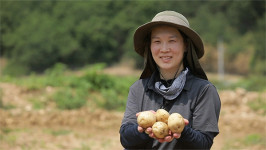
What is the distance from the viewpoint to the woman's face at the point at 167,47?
7.38ft

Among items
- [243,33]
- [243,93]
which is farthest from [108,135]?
[243,33]

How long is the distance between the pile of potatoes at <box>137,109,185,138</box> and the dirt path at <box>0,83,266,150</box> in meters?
4.12

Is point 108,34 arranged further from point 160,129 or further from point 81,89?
point 160,129

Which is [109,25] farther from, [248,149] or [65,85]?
[248,149]

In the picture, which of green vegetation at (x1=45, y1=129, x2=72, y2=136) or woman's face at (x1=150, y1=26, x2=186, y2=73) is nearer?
woman's face at (x1=150, y1=26, x2=186, y2=73)

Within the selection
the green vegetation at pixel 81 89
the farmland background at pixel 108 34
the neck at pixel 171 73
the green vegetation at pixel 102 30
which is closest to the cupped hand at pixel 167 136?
the neck at pixel 171 73

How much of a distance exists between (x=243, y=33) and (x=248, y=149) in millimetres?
25544

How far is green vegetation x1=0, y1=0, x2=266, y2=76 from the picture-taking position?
29.4m

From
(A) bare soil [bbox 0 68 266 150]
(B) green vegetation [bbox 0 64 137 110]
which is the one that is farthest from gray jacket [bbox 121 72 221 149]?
(B) green vegetation [bbox 0 64 137 110]

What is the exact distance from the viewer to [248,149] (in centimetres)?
638

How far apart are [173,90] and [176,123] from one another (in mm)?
253

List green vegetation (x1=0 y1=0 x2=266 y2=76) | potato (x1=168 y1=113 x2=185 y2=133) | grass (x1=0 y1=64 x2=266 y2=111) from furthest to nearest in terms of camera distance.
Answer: green vegetation (x1=0 y1=0 x2=266 y2=76) < grass (x1=0 y1=64 x2=266 y2=111) < potato (x1=168 y1=113 x2=185 y2=133)

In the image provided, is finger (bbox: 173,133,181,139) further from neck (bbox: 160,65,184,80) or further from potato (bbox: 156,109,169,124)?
neck (bbox: 160,65,184,80)

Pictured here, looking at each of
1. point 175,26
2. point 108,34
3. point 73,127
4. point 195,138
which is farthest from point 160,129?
point 108,34
